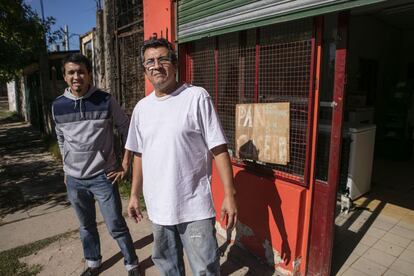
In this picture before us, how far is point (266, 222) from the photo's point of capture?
297 cm

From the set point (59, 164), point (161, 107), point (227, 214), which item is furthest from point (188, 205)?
point (59, 164)

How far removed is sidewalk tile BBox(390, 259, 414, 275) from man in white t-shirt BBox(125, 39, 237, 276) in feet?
6.44

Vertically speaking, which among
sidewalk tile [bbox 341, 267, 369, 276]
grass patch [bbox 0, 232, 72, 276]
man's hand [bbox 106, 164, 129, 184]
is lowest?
grass patch [bbox 0, 232, 72, 276]

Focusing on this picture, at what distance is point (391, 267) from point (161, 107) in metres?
2.69

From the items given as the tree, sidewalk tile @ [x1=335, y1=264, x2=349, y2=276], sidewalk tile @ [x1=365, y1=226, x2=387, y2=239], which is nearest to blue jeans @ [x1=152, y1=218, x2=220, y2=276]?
sidewalk tile @ [x1=335, y1=264, x2=349, y2=276]

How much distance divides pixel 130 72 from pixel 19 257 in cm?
326

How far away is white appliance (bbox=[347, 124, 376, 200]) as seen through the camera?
411 centimetres

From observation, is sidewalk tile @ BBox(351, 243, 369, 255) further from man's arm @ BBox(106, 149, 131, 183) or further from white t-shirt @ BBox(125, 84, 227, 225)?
man's arm @ BBox(106, 149, 131, 183)

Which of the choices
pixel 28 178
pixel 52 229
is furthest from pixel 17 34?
pixel 52 229

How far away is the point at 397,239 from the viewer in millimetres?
3408

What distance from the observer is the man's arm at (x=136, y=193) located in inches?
90.4

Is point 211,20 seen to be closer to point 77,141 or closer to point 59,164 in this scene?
point 77,141

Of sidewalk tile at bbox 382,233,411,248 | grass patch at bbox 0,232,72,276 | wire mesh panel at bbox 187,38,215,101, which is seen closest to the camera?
grass patch at bbox 0,232,72,276

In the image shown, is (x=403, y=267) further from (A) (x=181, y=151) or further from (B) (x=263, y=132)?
(A) (x=181, y=151)
